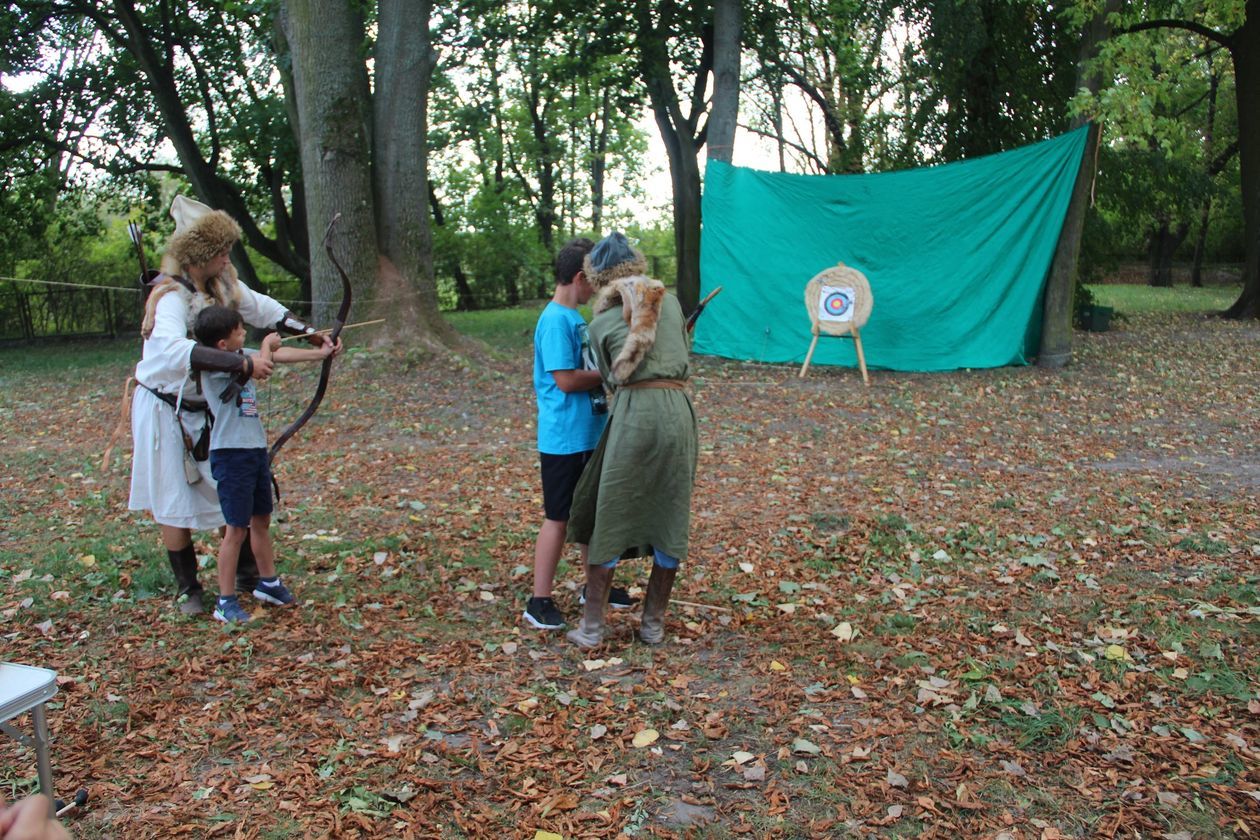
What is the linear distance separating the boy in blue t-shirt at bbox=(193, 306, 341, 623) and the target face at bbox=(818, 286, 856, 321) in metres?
8.01

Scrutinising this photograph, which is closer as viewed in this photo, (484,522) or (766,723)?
(766,723)

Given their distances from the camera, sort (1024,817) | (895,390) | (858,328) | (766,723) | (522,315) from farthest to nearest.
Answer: (522,315)
(858,328)
(895,390)
(766,723)
(1024,817)

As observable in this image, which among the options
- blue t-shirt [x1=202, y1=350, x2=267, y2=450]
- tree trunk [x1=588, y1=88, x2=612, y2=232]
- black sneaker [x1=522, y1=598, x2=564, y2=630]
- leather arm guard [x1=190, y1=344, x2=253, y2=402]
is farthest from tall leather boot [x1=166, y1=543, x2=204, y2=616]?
tree trunk [x1=588, y1=88, x2=612, y2=232]

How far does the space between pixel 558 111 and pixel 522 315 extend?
9098 mm

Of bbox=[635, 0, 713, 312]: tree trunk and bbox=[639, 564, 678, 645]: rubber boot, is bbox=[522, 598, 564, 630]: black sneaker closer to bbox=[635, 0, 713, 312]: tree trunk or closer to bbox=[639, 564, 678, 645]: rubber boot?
bbox=[639, 564, 678, 645]: rubber boot

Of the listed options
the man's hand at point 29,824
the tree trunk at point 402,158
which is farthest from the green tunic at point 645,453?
the tree trunk at point 402,158

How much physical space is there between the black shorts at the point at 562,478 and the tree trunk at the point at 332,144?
696 cm

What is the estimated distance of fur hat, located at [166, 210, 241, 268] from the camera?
412 cm

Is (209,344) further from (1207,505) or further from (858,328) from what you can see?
(858,328)

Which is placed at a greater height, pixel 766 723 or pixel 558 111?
pixel 558 111


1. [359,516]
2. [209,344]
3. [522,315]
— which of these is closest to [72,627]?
[209,344]

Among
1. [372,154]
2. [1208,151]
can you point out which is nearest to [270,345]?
[372,154]

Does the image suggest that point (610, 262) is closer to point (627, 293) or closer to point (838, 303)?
point (627, 293)

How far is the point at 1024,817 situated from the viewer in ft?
9.53
